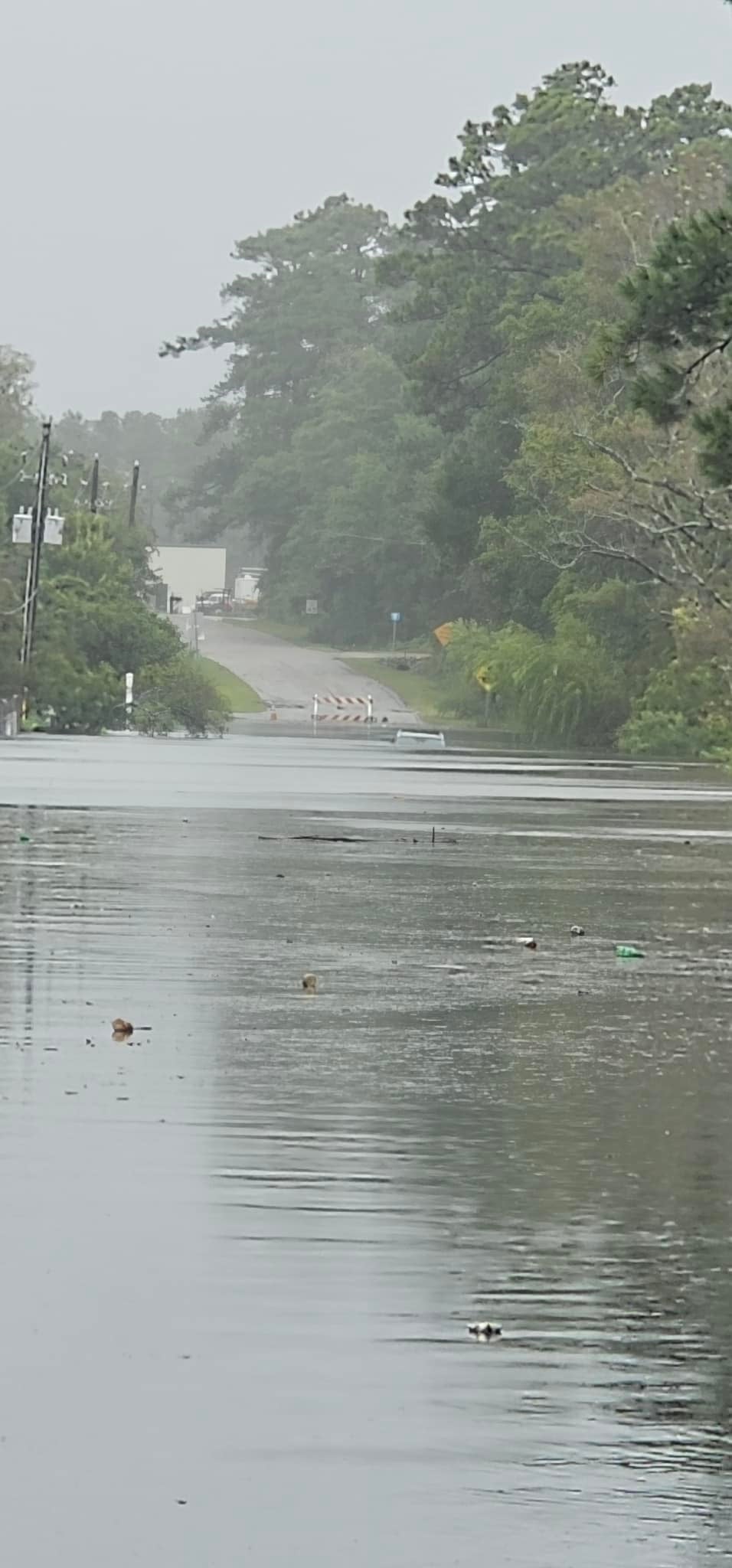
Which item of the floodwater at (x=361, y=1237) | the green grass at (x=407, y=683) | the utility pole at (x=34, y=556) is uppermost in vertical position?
the utility pole at (x=34, y=556)

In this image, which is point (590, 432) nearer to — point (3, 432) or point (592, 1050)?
point (592, 1050)

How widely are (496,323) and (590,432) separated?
28676 millimetres

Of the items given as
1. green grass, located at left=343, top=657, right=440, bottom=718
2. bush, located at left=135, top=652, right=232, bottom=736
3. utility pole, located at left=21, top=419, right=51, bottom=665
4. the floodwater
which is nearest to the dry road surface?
green grass, located at left=343, top=657, right=440, bottom=718

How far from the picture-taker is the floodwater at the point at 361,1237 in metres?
6.11

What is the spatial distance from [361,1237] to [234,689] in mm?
124740

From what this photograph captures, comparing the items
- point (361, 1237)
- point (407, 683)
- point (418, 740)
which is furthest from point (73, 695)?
point (361, 1237)

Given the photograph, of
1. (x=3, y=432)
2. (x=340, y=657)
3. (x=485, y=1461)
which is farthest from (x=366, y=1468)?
(x=3, y=432)

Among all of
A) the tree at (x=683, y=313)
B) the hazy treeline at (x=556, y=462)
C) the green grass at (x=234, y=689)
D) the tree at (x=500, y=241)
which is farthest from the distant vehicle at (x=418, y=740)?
the tree at (x=683, y=313)

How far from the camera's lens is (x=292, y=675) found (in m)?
143

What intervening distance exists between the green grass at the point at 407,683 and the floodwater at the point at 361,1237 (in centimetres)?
9952

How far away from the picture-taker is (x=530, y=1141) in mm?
11320

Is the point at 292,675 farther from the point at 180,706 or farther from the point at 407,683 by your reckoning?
the point at 180,706

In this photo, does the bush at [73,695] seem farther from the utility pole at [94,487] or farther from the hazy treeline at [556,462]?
the utility pole at [94,487]

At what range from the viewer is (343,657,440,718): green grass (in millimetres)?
125625
